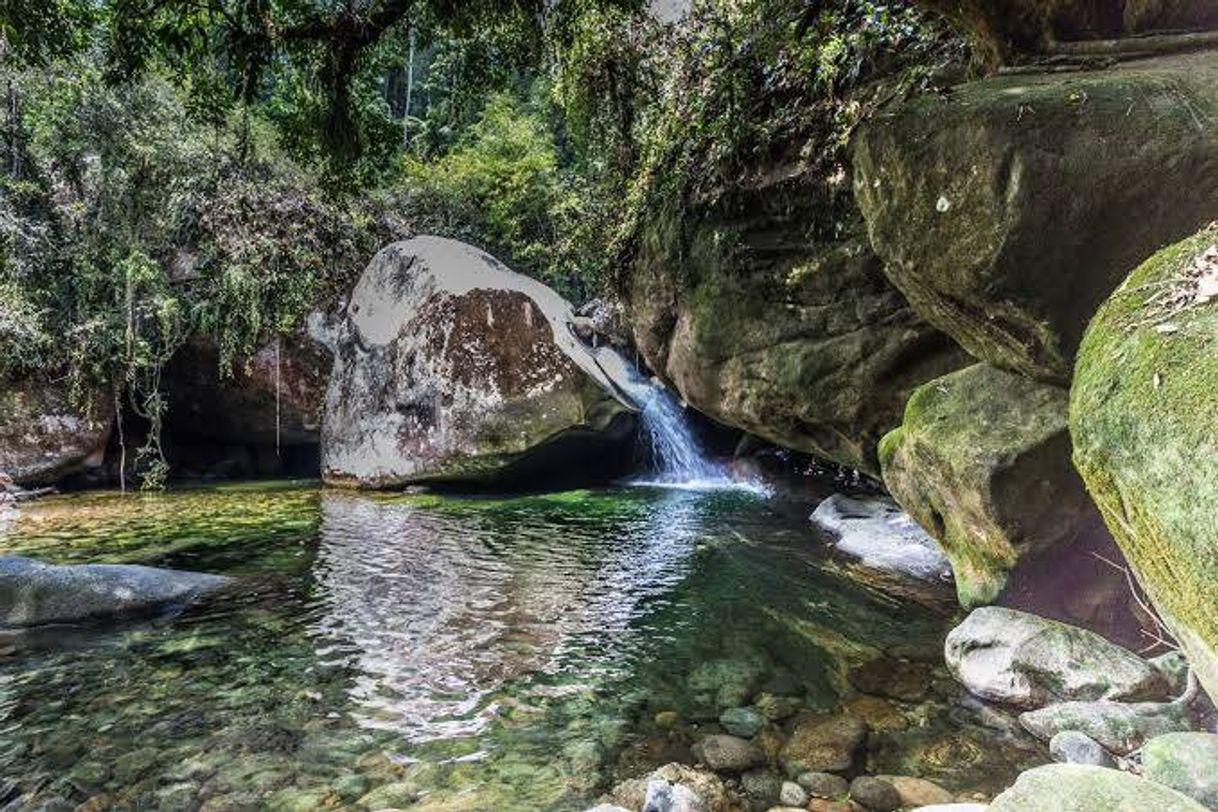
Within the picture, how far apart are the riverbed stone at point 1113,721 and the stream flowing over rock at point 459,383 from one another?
28.1 feet

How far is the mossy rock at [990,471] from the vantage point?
15.0 feet

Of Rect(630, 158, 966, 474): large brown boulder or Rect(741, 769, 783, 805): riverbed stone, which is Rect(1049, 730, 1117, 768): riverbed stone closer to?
Result: Rect(741, 769, 783, 805): riverbed stone

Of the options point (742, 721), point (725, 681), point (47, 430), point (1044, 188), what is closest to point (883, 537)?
point (725, 681)

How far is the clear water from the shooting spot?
3.41m

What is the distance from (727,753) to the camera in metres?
3.59

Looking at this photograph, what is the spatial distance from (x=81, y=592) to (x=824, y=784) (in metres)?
5.68

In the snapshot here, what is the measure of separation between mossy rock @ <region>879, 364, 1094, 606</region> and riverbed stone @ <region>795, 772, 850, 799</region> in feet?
7.36

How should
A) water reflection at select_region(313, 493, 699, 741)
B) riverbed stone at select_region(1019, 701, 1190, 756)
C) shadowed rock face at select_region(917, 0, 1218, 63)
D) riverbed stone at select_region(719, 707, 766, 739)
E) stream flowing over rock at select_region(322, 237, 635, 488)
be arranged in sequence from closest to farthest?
riverbed stone at select_region(1019, 701, 1190, 756), riverbed stone at select_region(719, 707, 766, 739), shadowed rock face at select_region(917, 0, 1218, 63), water reflection at select_region(313, 493, 699, 741), stream flowing over rock at select_region(322, 237, 635, 488)

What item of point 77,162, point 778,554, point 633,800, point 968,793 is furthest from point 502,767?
point 77,162

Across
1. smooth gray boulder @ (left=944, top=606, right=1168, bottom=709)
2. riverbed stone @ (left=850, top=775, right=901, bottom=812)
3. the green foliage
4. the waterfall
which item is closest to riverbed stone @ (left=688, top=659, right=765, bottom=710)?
riverbed stone @ (left=850, top=775, right=901, bottom=812)

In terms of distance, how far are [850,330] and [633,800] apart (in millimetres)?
4892

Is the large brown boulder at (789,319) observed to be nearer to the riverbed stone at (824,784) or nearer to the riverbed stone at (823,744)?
the riverbed stone at (823,744)

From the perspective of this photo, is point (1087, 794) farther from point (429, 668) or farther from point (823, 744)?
point (429, 668)

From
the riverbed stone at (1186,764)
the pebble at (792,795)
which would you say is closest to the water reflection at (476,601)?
the pebble at (792,795)
